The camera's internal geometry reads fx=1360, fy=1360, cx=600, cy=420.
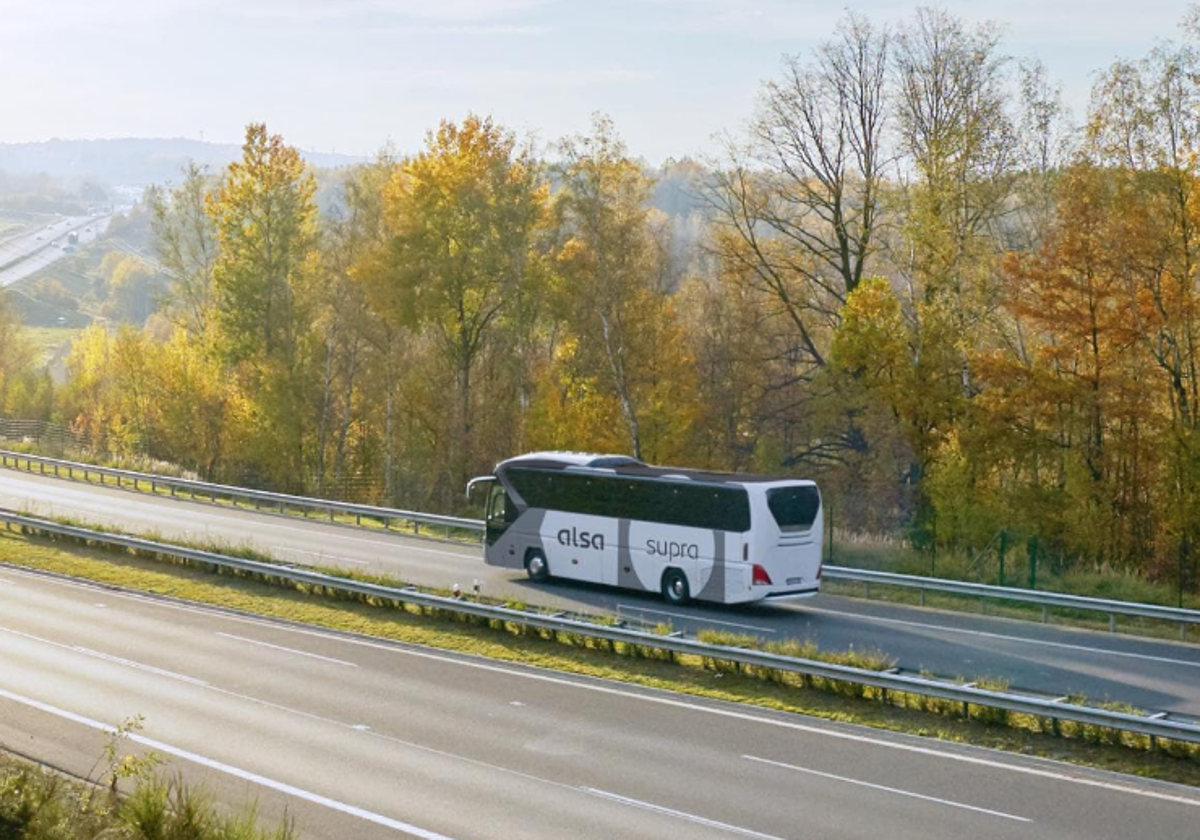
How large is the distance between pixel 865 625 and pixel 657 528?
5029 millimetres

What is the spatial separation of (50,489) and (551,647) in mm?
33348

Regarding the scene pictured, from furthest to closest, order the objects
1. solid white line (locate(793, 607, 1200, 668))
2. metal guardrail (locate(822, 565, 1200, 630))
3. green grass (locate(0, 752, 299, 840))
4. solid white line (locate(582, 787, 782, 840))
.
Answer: metal guardrail (locate(822, 565, 1200, 630))
solid white line (locate(793, 607, 1200, 668))
solid white line (locate(582, 787, 782, 840))
green grass (locate(0, 752, 299, 840))

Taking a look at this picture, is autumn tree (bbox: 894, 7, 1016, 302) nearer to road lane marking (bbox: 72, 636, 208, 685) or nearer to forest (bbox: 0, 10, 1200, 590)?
forest (bbox: 0, 10, 1200, 590)

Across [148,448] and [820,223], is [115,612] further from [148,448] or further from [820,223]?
[148,448]

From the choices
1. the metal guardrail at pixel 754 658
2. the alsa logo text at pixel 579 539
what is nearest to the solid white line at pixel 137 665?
the metal guardrail at pixel 754 658

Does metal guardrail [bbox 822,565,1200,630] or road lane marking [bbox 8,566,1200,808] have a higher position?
metal guardrail [bbox 822,565,1200,630]

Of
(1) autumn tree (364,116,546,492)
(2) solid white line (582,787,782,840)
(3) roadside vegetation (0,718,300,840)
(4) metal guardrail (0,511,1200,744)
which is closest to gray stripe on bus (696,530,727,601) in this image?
(4) metal guardrail (0,511,1200,744)

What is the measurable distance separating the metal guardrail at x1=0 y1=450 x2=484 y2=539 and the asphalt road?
85 cm

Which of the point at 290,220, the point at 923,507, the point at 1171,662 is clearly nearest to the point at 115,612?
the point at 1171,662

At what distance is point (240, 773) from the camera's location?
53.3 feet

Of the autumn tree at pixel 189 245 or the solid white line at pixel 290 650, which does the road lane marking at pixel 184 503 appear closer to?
the solid white line at pixel 290 650

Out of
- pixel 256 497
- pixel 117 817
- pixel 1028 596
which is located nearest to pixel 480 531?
pixel 256 497

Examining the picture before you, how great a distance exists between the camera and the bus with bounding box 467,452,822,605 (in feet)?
90.5

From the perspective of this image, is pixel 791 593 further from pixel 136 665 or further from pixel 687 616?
pixel 136 665
